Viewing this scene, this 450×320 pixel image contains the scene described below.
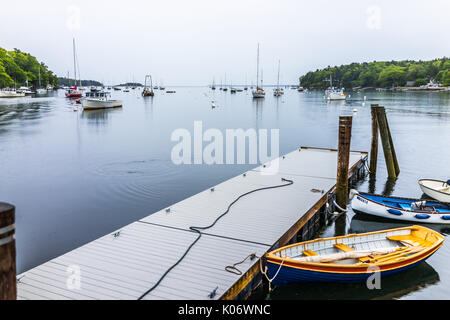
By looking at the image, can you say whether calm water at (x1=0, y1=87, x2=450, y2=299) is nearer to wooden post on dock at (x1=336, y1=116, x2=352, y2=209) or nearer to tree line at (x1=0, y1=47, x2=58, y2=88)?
wooden post on dock at (x1=336, y1=116, x2=352, y2=209)

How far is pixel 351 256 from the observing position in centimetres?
1002

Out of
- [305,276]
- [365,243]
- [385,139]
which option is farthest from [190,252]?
[385,139]

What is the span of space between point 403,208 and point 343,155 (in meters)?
3.52

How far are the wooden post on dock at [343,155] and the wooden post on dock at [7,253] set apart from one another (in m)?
12.5

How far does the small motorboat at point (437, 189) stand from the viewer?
16.8 meters

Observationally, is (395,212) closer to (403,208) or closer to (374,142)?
(403,208)

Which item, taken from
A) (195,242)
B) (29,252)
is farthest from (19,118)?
(195,242)

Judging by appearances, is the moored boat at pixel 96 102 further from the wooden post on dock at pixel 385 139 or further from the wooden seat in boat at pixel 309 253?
the wooden seat in boat at pixel 309 253

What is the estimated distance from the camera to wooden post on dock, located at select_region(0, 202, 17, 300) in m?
4.09
